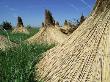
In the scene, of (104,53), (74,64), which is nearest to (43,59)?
(74,64)

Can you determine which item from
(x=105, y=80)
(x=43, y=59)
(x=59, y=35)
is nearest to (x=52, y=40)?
(x=59, y=35)

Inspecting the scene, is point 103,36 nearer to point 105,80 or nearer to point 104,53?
point 104,53

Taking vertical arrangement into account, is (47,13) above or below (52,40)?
above

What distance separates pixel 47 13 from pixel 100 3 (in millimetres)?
7101

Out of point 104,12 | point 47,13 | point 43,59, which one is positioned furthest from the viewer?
point 47,13

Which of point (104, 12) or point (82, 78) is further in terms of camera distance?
point (104, 12)

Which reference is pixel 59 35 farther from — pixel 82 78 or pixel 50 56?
pixel 82 78

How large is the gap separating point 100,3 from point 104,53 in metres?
1.02

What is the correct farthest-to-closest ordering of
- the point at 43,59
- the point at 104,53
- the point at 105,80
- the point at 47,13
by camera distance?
the point at 47,13 < the point at 43,59 < the point at 104,53 < the point at 105,80

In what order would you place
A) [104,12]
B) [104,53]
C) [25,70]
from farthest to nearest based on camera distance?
1. [104,12]
2. [25,70]
3. [104,53]

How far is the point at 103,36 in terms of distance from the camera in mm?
4191

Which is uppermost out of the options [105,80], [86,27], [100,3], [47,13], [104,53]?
[47,13]

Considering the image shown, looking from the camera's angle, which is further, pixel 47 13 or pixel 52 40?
pixel 47 13

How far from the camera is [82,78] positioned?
12.1ft
